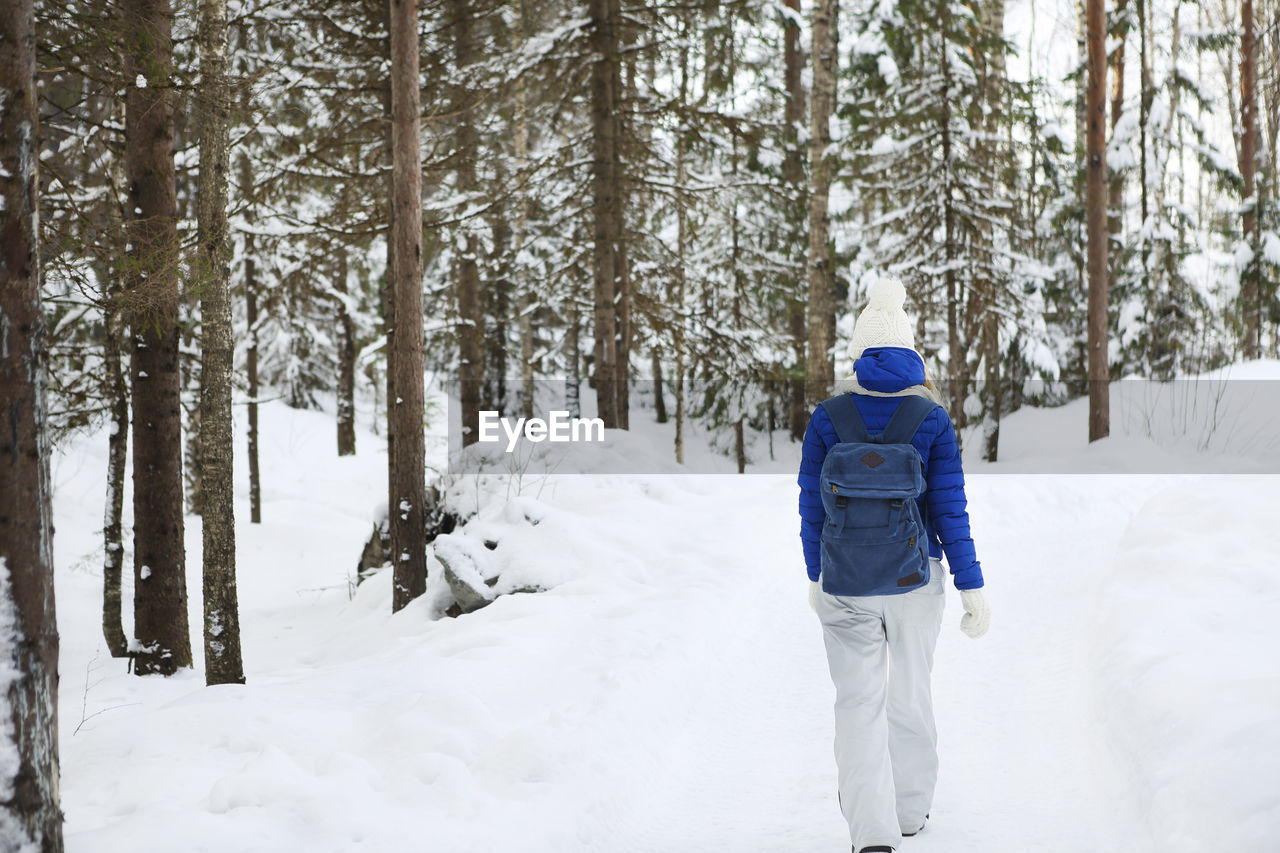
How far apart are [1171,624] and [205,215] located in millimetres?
7537

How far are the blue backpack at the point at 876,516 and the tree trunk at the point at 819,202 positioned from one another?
34.0 feet

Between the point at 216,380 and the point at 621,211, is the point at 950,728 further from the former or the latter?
the point at 621,211

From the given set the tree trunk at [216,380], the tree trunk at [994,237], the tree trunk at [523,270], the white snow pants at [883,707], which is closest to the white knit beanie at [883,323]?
the white snow pants at [883,707]

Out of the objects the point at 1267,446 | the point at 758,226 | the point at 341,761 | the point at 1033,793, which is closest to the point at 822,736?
the point at 1033,793

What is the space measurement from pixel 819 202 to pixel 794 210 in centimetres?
396

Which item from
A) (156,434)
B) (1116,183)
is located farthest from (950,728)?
(1116,183)

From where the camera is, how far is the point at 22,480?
305cm

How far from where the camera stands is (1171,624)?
554cm

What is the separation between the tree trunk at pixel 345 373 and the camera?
21.5m

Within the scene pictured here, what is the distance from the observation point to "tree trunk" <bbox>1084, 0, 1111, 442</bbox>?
49.2 ft

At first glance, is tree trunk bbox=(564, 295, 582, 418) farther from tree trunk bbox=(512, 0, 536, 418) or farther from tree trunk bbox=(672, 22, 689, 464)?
tree trunk bbox=(672, 22, 689, 464)

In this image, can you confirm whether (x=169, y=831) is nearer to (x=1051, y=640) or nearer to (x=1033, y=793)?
(x=1033, y=793)

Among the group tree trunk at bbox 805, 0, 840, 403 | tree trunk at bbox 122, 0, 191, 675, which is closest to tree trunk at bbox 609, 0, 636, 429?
tree trunk at bbox 805, 0, 840, 403

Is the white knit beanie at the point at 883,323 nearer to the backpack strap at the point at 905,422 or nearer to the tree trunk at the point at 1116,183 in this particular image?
the backpack strap at the point at 905,422
